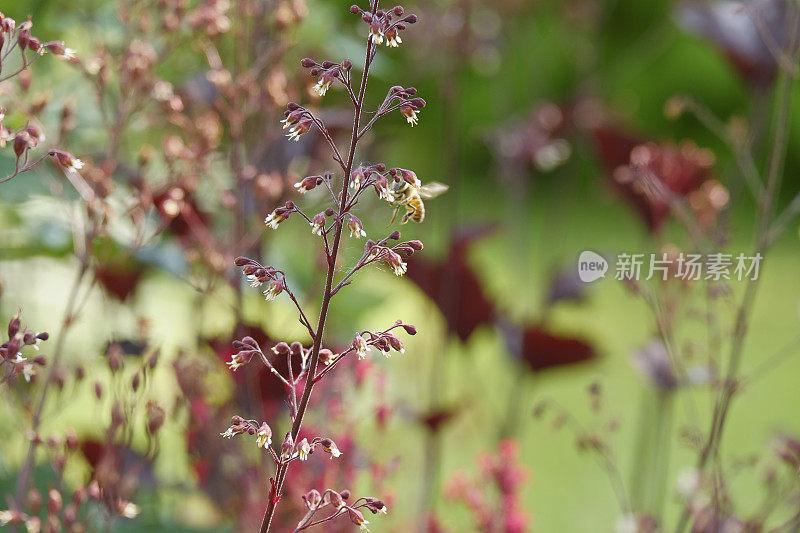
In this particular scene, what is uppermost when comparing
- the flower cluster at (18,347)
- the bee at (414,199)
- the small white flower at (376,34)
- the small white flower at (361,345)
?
the small white flower at (376,34)

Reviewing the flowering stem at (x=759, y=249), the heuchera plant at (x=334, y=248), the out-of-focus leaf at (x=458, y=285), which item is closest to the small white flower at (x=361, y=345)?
the heuchera plant at (x=334, y=248)

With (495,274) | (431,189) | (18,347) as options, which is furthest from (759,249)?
(495,274)

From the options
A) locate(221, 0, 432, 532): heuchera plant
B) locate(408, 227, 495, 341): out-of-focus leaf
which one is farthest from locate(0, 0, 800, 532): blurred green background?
locate(221, 0, 432, 532): heuchera plant

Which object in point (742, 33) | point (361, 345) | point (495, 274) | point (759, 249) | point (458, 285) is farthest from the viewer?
point (495, 274)

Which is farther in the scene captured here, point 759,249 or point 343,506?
point 759,249

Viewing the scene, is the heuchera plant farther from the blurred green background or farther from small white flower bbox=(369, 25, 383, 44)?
the blurred green background

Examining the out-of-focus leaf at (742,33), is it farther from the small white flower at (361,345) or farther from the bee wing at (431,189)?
the small white flower at (361,345)

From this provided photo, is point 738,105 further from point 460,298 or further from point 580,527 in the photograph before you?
point 460,298

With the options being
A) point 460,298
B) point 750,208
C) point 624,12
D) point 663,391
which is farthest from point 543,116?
point 624,12

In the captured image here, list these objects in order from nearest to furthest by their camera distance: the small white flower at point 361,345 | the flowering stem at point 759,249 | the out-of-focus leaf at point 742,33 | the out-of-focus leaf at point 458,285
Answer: the small white flower at point 361,345, the flowering stem at point 759,249, the out-of-focus leaf at point 742,33, the out-of-focus leaf at point 458,285

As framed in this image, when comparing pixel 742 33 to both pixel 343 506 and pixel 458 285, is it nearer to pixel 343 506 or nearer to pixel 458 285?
pixel 458 285

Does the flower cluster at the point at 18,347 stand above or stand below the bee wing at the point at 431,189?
below

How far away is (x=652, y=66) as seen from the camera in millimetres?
3674

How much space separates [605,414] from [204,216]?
1171mm
